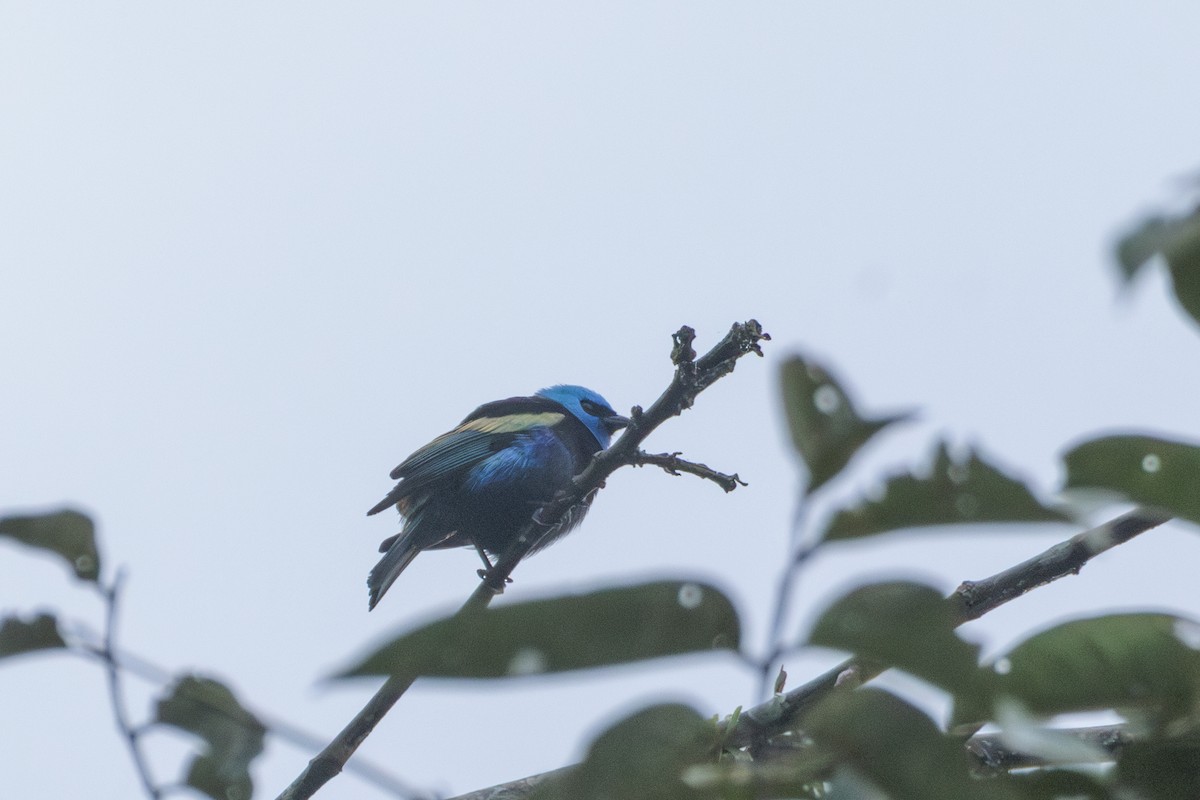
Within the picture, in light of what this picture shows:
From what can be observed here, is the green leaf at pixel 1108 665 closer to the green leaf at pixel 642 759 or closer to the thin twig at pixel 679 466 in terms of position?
the green leaf at pixel 642 759

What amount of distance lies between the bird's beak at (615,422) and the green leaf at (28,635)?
590 cm

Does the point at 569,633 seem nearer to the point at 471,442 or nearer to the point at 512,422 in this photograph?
the point at 471,442

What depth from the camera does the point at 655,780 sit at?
1023mm

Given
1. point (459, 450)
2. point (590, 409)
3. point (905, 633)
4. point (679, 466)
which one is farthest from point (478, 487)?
point (905, 633)

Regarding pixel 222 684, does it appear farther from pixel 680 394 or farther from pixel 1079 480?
pixel 680 394

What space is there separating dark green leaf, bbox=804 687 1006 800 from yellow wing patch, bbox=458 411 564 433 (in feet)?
19.9

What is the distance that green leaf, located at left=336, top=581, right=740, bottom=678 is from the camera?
992mm

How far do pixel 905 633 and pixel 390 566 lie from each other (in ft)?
18.8

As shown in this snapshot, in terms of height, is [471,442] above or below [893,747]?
above

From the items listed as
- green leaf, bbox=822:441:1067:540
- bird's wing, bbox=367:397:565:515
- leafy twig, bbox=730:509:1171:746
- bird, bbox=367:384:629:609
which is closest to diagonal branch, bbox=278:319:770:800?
leafy twig, bbox=730:509:1171:746

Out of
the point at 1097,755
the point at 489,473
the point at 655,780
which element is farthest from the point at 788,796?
the point at 489,473

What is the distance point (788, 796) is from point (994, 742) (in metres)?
1.28

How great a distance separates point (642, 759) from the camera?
1030 mm

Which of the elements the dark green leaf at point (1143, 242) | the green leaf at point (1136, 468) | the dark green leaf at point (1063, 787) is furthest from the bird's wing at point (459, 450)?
the dark green leaf at point (1143, 242)
